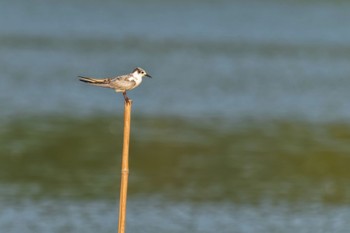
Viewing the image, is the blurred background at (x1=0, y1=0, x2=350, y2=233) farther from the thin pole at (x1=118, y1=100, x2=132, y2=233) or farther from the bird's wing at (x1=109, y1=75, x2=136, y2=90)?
the thin pole at (x1=118, y1=100, x2=132, y2=233)

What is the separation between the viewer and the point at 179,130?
24953 millimetres

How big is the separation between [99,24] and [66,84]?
20691mm

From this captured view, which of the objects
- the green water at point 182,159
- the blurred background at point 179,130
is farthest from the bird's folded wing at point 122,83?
the green water at point 182,159

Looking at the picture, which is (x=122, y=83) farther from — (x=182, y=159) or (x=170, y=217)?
(x=182, y=159)

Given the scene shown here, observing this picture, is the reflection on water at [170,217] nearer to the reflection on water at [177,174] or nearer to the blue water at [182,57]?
the reflection on water at [177,174]

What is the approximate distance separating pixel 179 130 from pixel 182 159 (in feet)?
10.8

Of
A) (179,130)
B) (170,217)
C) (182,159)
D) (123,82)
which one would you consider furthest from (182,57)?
(123,82)

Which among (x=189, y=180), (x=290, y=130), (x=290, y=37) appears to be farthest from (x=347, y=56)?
(x=189, y=180)

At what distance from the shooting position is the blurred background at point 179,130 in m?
17.5

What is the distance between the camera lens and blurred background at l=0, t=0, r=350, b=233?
17484 mm

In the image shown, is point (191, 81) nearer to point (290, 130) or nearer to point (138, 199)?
point (290, 130)

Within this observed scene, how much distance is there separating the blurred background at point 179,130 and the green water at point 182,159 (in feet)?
0.12

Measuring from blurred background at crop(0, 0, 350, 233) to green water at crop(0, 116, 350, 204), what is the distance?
4cm

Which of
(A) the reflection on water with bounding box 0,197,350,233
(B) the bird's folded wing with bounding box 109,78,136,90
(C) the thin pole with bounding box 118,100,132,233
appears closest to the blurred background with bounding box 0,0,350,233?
(A) the reflection on water with bounding box 0,197,350,233
